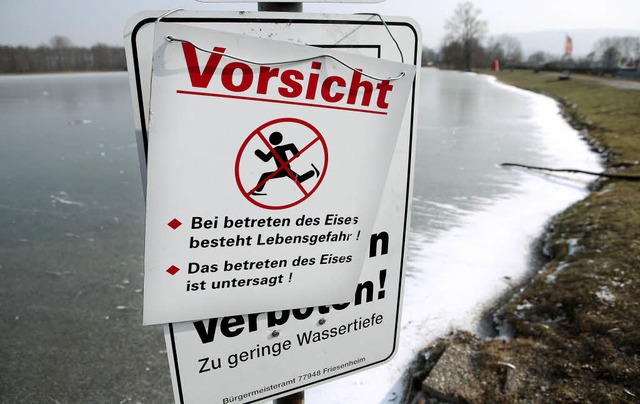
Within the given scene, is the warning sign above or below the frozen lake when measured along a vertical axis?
above

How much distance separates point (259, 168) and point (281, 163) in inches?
2.0

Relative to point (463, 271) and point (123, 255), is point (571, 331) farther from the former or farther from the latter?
point (123, 255)

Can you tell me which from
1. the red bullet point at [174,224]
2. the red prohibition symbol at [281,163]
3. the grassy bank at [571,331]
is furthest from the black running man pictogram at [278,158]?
the grassy bank at [571,331]

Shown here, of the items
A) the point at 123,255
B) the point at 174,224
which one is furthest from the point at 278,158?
the point at 123,255

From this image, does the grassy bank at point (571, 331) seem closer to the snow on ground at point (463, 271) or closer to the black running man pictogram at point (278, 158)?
the snow on ground at point (463, 271)

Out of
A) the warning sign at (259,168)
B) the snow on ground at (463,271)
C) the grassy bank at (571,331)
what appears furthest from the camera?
the snow on ground at (463,271)

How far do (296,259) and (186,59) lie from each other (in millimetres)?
503

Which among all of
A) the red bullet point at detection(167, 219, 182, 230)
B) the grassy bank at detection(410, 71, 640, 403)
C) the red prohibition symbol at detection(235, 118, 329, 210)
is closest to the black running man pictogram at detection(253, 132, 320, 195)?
the red prohibition symbol at detection(235, 118, 329, 210)

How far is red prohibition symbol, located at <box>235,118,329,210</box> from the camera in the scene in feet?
2.84

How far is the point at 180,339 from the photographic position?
3.10 ft

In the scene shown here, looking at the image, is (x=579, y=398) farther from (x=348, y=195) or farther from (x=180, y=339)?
(x=180, y=339)

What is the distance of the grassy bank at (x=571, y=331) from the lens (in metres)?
2.42

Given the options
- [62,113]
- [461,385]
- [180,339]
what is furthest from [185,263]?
[62,113]

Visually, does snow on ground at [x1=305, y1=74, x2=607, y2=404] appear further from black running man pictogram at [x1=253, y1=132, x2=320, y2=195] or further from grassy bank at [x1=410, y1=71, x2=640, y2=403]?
black running man pictogram at [x1=253, y1=132, x2=320, y2=195]
